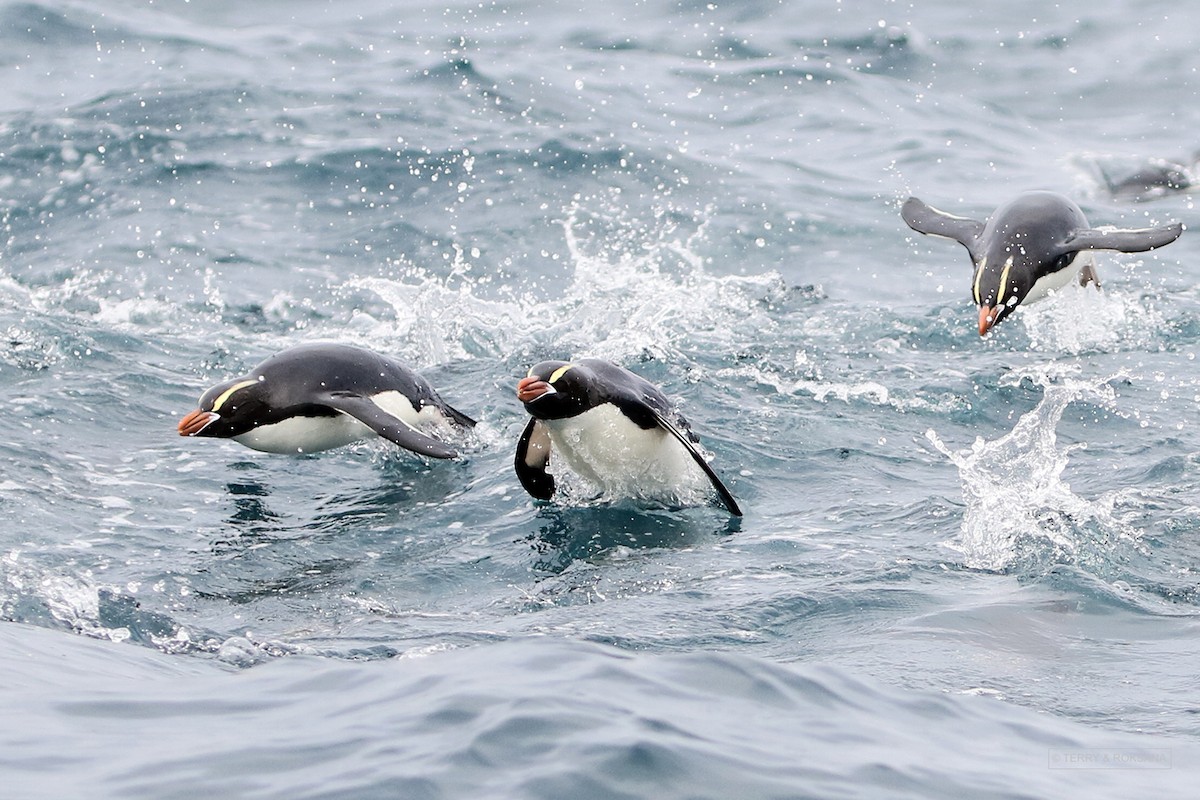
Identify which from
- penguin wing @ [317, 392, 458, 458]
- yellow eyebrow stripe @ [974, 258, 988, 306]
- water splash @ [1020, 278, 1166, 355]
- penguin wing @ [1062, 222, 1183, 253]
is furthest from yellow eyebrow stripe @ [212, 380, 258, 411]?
penguin wing @ [1062, 222, 1183, 253]

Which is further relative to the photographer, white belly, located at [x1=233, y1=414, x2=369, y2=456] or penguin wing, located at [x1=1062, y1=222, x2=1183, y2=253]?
penguin wing, located at [x1=1062, y1=222, x2=1183, y2=253]

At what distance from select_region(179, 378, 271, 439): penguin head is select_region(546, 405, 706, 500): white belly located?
1709 millimetres

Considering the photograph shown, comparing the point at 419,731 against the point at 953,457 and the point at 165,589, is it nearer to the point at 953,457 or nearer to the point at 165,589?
the point at 165,589

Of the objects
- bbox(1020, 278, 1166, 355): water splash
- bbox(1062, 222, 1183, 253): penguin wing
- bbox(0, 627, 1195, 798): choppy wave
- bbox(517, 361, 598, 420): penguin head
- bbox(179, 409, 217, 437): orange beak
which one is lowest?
bbox(0, 627, 1195, 798): choppy wave

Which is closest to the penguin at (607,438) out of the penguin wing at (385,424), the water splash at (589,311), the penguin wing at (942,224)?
the penguin wing at (385,424)

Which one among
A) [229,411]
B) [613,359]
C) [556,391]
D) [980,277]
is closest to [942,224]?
[980,277]

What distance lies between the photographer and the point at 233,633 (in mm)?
6574

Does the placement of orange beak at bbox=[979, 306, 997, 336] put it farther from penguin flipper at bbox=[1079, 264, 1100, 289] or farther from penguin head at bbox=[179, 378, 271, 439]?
penguin head at bbox=[179, 378, 271, 439]

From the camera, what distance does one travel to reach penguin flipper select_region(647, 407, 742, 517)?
8.05 meters

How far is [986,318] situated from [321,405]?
14.2 feet

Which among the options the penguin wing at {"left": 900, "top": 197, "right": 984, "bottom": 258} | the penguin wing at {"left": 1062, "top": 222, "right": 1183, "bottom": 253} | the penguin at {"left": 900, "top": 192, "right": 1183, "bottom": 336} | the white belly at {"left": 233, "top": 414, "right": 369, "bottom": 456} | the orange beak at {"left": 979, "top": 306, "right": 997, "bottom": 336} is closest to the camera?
the white belly at {"left": 233, "top": 414, "right": 369, "bottom": 456}

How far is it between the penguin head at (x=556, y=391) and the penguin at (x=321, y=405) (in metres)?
0.68

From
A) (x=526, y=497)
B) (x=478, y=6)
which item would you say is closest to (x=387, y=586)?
(x=526, y=497)

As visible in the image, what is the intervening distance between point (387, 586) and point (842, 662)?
2333mm
